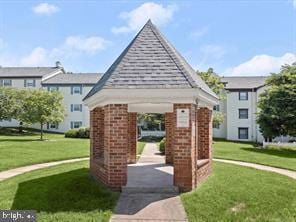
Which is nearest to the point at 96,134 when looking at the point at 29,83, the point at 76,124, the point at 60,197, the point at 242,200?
the point at 60,197

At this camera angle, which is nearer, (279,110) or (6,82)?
(279,110)

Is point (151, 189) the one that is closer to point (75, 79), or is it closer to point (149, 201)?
point (149, 201)

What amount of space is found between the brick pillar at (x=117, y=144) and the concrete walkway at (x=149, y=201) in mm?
414

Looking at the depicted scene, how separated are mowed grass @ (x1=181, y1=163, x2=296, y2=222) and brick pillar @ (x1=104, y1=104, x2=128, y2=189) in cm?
198

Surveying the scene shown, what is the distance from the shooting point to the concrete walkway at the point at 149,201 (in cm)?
750

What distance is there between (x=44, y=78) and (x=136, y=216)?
4514cm

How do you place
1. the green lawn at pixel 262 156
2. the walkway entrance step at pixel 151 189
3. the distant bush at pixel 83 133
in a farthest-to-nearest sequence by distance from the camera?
the distant bush at pixel 83 133 < the green lawn at pixel 262 156 < the walkway entrance step at pixel 151 189

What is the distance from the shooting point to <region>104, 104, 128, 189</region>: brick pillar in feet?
31.3

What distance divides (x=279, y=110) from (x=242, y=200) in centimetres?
2161

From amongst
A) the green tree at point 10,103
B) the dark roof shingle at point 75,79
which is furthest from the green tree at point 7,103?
the dark roof shingle at point 75,79

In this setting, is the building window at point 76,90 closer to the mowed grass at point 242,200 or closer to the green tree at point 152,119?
the green tree at point 152,119

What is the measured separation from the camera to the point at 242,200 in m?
8.65

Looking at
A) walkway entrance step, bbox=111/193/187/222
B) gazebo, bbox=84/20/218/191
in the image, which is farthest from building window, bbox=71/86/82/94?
walkway entrance step, bbox=111/193/187/222

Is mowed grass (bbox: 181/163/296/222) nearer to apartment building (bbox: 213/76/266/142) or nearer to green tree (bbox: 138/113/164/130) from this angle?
green tree (bbox: 138/113/164/130)
